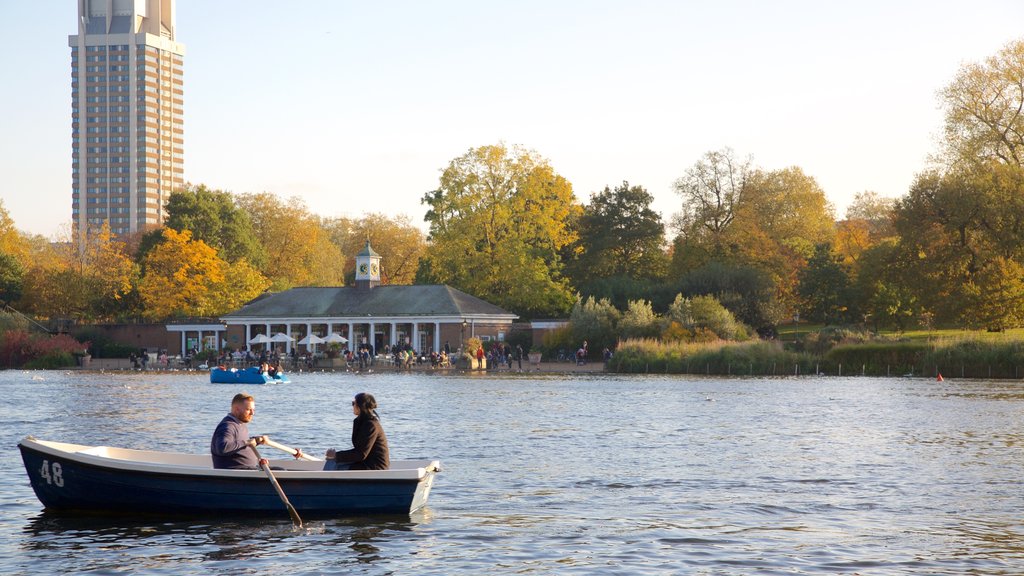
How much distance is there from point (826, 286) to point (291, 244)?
169 feet

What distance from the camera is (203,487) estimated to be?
1619 centimetres

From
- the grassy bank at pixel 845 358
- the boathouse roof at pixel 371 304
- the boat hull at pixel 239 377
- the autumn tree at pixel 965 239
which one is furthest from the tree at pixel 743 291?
the boat hull at pixel 239 377

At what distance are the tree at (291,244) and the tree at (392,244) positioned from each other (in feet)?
14.0

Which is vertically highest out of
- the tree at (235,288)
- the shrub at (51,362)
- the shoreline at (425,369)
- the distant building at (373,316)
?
the tree at (235,288)

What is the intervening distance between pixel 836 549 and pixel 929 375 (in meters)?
45.6

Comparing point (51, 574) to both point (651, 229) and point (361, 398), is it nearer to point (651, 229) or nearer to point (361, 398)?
point (361, 398)

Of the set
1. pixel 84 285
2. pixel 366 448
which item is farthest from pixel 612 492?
pixel 84 285

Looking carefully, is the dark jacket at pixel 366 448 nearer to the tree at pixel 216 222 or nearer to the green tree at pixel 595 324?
the green tree at pixel 595 324

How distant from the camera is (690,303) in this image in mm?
69000

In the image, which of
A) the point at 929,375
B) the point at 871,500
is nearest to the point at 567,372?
the point at 929,375

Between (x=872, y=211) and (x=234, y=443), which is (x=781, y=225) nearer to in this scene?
(x=872, y=211)

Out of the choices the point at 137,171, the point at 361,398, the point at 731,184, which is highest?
the point at 137,171

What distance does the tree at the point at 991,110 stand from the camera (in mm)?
65812

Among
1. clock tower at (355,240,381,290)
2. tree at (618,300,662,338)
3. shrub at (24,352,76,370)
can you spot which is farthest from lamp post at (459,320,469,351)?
shrub at (24,352,76,370)
